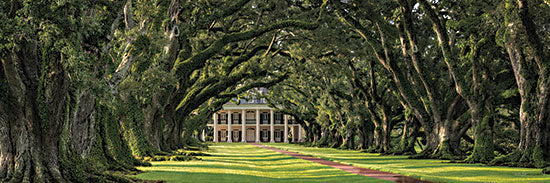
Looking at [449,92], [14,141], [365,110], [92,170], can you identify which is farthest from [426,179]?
[365,110]

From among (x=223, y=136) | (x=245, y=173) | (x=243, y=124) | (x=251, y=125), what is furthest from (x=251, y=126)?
(x=245, y=173)

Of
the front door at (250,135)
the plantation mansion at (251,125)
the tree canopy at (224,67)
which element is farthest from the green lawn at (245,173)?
the front door at (250,135)

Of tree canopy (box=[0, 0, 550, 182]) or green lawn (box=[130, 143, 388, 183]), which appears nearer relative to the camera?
tree canopy (box=[0, 0, 550, 182])

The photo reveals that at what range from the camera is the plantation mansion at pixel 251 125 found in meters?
123

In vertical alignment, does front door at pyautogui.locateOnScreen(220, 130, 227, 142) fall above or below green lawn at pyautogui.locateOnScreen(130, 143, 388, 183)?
above

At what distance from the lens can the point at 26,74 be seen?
12.3 m

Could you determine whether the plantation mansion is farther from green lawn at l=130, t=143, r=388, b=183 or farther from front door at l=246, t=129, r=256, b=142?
green lawn at l=130, t=143, r=388, b=183

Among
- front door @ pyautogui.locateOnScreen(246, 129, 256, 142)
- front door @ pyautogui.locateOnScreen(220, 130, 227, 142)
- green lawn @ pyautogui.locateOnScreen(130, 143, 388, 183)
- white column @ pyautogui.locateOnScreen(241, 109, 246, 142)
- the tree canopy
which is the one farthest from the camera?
front door @ pyautogui.locateOnScreen(220, 130, 227, 142)

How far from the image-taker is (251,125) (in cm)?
12731

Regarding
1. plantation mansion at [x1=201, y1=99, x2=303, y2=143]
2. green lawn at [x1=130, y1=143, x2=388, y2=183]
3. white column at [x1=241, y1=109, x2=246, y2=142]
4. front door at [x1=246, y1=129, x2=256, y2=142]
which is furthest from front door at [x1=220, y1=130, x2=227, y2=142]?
green lawn at [x1=130, y1=143, x2=388, y2=183]

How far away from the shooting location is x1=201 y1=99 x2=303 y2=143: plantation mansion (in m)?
123

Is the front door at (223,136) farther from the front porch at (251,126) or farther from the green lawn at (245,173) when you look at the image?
the green lawn at (245,173)

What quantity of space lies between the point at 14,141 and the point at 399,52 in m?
27.2

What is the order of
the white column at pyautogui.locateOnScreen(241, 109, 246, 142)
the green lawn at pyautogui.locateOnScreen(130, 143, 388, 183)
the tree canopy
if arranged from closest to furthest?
1. the tree canopy
2. the green lawn at pyautogui.locateOnScreen(130, 143, 388, 183)
3. the white column at pyautogui.locateOnScreen(241, 109, 246, 142)
